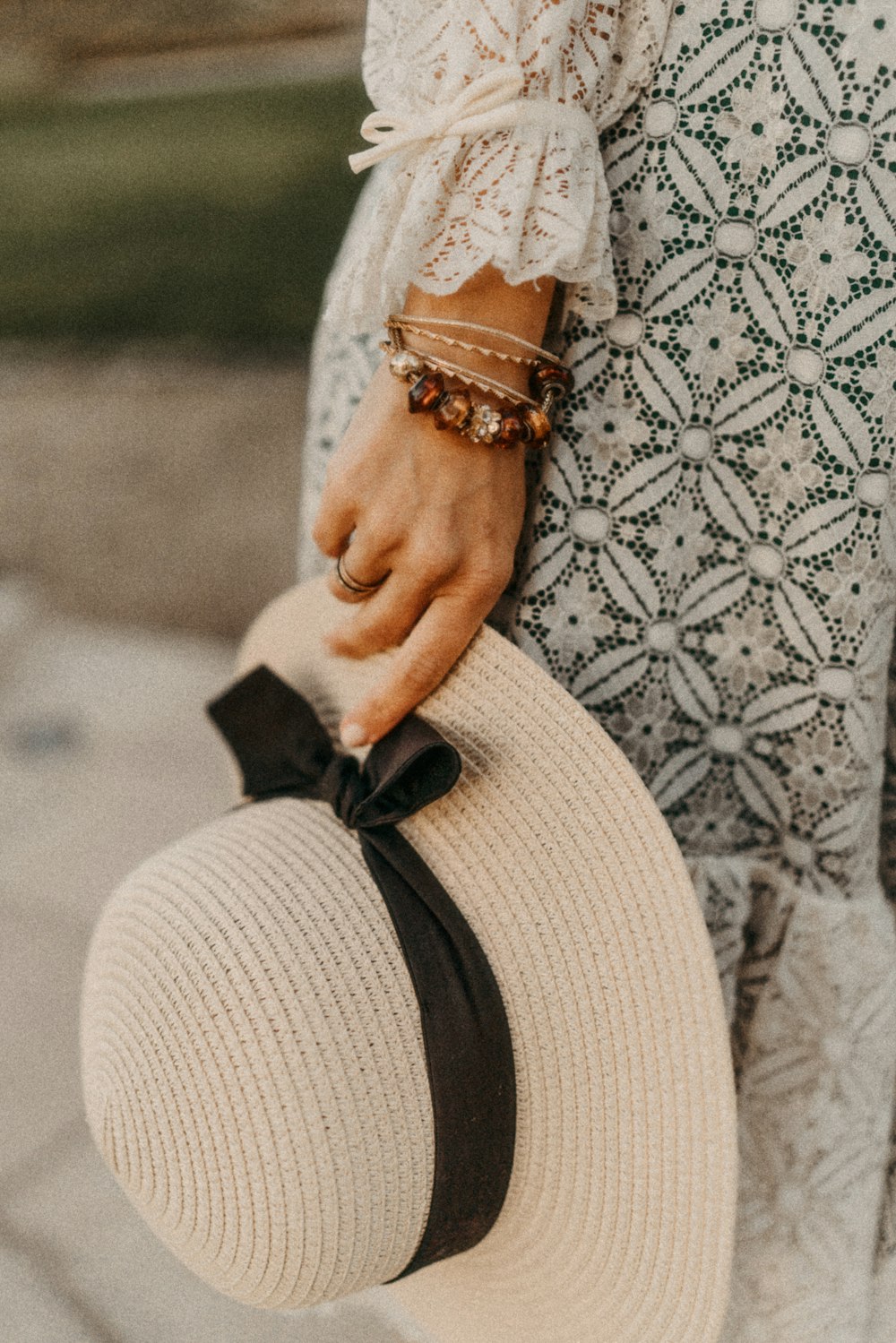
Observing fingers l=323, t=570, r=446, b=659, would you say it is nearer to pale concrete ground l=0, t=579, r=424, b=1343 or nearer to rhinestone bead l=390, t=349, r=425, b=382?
rhinestone bead l=390, t=349, r=425, b=382

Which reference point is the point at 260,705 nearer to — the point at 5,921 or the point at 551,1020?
the point at 551,1020

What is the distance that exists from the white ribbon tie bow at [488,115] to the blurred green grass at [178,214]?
221 inches

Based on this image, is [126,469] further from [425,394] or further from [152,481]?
[425,394]

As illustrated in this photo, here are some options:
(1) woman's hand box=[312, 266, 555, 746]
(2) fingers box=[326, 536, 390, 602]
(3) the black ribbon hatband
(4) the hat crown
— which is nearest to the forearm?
(1) woman's hand box=[312, 266, 555, 746]

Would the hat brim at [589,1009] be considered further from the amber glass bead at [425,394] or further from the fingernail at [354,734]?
the amber glass bead at [425,394]

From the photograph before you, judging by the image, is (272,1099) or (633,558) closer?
(272,1099)

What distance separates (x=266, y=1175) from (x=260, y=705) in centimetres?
37

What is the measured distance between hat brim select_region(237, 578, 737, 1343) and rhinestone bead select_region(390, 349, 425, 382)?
19cm

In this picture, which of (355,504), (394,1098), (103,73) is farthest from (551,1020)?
(103,73)

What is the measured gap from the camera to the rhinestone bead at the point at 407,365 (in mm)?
773

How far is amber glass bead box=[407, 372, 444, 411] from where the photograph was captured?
76 cm

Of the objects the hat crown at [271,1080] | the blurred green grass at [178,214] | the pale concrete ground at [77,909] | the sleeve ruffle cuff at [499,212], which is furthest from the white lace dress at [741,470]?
the blurred green grass at [178,214]

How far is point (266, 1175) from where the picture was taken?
749 mm

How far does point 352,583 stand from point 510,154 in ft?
1.02
